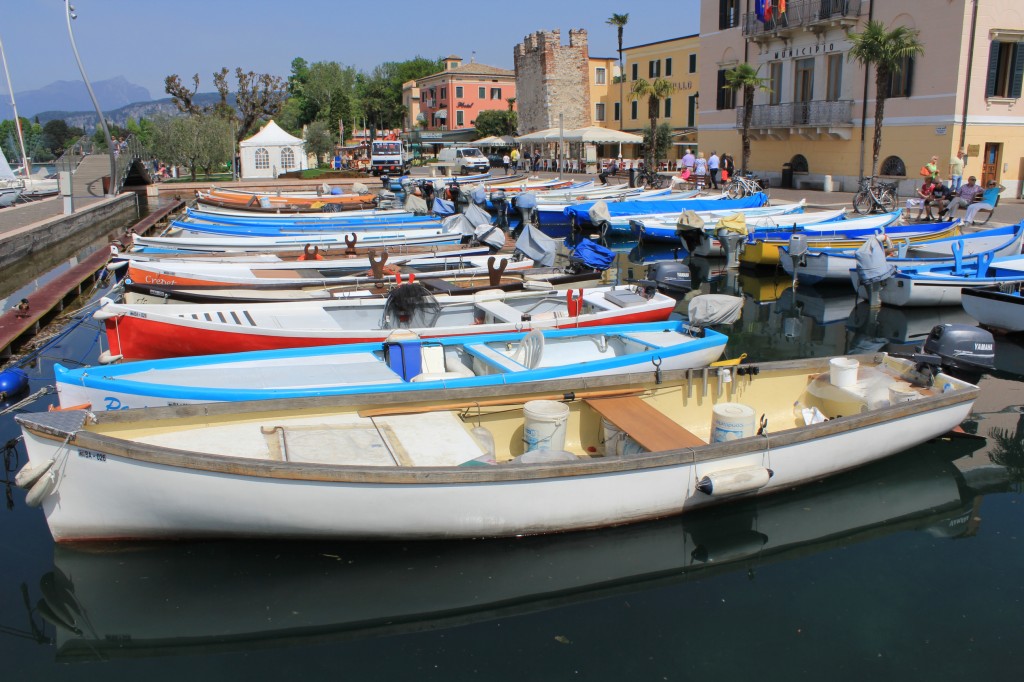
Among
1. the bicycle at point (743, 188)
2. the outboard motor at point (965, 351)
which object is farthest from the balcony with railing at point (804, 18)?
the outboard motor at point (965, 351)

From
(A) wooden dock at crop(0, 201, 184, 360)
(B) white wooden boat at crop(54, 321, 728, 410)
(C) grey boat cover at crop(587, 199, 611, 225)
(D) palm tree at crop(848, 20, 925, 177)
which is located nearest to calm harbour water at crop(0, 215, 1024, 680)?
(B) white wooden boat at crop(54, 321, 728, 410)

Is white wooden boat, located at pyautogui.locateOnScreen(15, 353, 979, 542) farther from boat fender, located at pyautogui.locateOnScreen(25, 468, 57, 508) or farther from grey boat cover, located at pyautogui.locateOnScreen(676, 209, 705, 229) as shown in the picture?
grey boat cover, located at pyautogui.locateOnScreen(676, 209, 705, 229)

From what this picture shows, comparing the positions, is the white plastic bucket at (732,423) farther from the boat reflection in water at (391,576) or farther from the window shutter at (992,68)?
the window shutter at (992,68)

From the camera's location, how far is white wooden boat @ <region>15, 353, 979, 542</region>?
572 cm

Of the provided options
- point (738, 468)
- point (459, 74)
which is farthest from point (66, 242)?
point (459, 74)

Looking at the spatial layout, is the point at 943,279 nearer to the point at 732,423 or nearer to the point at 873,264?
the point at 873,264

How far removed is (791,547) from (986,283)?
962 cm

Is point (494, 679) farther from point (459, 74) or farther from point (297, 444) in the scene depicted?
point (459, 74)

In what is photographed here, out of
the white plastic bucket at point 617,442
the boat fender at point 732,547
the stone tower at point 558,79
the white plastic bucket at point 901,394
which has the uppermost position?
the stone tower at point 558,79

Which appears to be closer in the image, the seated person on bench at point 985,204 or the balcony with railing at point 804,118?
the seated person on bench at point 985,204

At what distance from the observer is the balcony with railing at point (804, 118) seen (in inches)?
1192

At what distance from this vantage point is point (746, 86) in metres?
32.9

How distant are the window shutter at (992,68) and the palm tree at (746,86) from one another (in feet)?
27.4

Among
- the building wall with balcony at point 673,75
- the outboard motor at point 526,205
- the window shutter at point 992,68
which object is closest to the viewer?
the outboard motor at point 526,205
